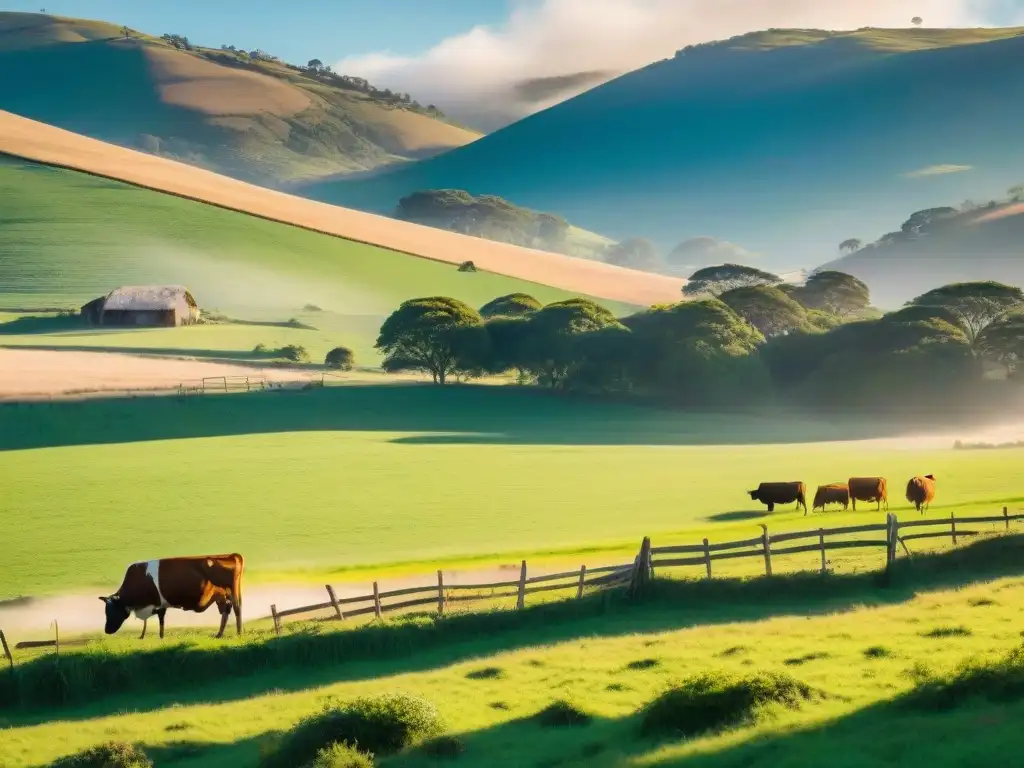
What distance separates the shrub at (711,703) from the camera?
15.5 metres

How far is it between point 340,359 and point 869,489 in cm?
5709

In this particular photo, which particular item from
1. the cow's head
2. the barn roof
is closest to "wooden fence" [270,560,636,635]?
the cow's head

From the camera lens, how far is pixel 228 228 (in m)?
150

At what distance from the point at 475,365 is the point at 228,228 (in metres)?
72.3

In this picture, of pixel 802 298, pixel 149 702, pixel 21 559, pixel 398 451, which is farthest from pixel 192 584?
pixel 802 298

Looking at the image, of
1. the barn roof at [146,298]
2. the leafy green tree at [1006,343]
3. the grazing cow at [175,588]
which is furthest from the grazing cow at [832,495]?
the barn roof at [146,298]

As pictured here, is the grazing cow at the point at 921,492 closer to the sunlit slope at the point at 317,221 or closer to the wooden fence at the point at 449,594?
the wooden fence at the point at 449,594

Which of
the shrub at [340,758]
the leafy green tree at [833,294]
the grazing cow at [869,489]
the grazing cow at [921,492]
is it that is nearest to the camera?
the shrub at [340,758]

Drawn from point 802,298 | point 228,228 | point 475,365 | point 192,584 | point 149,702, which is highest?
point 228,228

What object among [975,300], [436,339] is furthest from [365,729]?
[975,300]

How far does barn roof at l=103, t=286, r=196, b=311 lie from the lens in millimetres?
105875

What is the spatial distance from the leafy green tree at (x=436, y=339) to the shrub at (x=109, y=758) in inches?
2731

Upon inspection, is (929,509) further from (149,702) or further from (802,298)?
(802,298)

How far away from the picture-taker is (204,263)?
135750 millimetres
